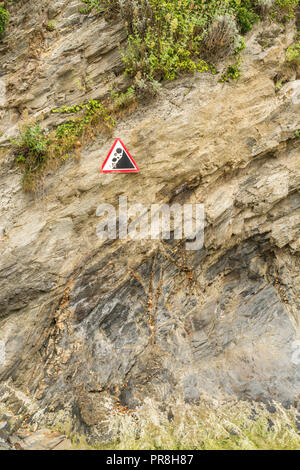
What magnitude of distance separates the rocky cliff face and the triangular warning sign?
0.16 metres

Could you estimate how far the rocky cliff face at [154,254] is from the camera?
17.2ft

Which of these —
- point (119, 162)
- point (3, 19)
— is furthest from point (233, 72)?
point (3, 19)

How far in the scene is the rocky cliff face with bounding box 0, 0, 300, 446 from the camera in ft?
17.2

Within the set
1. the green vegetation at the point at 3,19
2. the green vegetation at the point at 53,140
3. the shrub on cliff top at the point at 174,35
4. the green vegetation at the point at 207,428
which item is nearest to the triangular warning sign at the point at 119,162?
the green vegetation at the point at 53,140

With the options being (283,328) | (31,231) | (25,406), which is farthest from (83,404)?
(283,328)

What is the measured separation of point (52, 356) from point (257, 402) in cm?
401

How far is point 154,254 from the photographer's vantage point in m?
5.71

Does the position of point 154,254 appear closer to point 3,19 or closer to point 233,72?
point 233,72

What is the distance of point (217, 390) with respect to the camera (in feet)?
18.0

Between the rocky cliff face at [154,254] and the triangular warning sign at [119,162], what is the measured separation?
0.16 metres

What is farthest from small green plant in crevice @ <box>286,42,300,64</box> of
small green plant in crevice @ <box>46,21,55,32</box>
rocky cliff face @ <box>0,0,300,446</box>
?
small green plant in crevice @ <box>46,21,55,32</box>

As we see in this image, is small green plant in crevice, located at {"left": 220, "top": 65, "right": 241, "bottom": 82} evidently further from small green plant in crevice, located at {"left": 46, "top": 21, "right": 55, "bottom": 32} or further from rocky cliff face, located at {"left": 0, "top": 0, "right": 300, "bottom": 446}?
small green plant in crevice, located at {"left": 46, "top": 21, "right": 55, "bottom": 32}

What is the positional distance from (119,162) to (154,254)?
2007 millimetres

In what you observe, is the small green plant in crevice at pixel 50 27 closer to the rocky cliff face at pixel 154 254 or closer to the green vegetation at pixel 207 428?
the rocky cliff face at pixel 154 254
